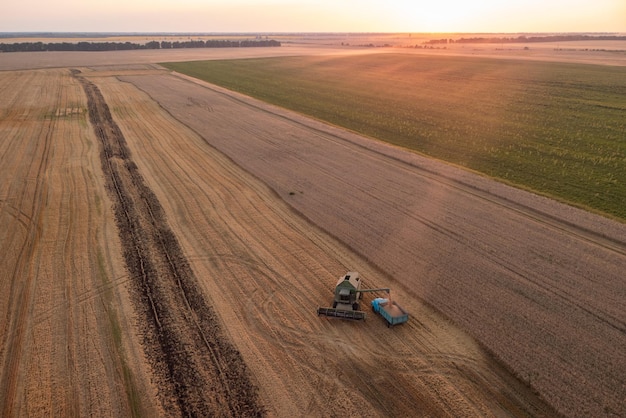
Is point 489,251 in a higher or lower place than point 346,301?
higher

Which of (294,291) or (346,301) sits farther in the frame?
(294,291)

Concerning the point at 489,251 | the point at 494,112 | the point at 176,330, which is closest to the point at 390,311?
the point at 489,251

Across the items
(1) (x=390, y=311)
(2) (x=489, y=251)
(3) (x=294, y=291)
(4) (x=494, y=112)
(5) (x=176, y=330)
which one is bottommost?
(5) (x=176, y=330)

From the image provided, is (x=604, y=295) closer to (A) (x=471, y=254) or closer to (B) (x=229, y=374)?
(A) (x=471, y=254)

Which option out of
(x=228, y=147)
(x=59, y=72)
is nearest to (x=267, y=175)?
(x=228, y=147)

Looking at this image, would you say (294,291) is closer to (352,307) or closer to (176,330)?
(352,307)

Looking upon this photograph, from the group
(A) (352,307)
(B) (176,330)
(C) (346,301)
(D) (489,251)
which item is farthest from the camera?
(D) (489,251)

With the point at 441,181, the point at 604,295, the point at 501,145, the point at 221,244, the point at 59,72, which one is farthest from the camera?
the point at 59,72
